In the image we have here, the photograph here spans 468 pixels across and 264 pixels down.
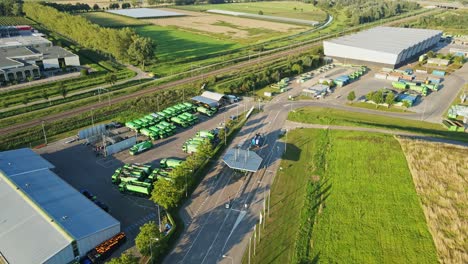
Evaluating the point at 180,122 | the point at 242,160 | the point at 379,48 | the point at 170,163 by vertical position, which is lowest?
the point at 170,163

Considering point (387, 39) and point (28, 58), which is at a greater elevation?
point (387, 39)

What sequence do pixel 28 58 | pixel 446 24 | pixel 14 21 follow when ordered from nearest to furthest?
1. pixel 28 58
2. pixel 14 21
3. pixel 446 24

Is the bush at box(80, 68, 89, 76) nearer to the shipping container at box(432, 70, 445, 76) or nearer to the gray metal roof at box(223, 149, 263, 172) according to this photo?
the gray metal roof at box(223, 149, 263, 172)

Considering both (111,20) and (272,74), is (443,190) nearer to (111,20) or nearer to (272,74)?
(272,74)

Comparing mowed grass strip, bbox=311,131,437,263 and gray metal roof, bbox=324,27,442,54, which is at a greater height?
gray metal roof, bbox=324,27,442,54

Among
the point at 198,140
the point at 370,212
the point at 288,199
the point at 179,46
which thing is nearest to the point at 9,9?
the point at 179,46

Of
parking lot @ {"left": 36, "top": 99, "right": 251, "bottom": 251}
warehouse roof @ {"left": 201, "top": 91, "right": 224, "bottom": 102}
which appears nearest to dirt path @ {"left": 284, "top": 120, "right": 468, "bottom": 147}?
parking lot @ {"left": 36, "top": 99, "right": 251, "bottom": 251}
